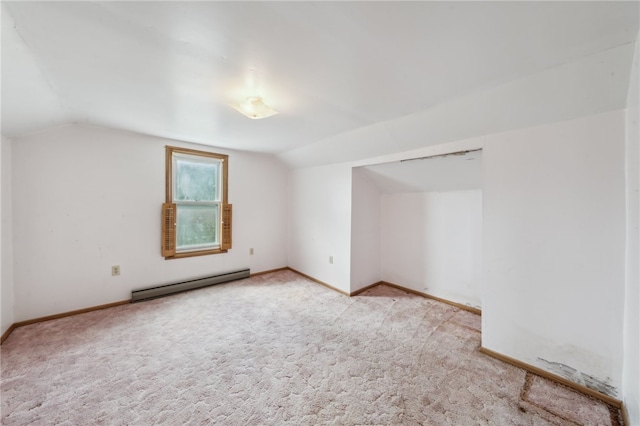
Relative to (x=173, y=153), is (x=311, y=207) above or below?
below

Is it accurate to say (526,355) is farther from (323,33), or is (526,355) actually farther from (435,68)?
(323,33)

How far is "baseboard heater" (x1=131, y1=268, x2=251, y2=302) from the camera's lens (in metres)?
3.00

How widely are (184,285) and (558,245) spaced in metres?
4.04

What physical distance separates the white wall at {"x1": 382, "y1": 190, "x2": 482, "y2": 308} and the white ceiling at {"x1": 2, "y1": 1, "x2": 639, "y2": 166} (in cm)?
116

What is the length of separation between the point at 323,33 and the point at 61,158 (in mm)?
3153

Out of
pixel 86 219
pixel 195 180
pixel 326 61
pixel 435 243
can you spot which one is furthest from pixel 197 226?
pixel 435 243

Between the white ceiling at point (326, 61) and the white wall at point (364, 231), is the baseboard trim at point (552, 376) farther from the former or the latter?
the white ceiling at point (326, 61)

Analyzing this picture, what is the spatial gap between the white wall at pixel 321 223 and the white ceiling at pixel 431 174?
513 millimetres

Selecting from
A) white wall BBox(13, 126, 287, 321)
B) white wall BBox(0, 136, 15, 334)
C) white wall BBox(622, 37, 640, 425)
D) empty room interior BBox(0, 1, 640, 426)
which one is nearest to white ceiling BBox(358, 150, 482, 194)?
empty room interior BBox(0, 1, 640, 426)

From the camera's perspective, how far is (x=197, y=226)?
360 cm

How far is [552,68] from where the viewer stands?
1.47m

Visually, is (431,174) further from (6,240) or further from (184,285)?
(6,240)

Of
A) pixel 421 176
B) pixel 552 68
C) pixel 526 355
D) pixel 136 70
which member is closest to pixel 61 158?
pixel 136 70

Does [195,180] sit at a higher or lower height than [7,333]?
higher
